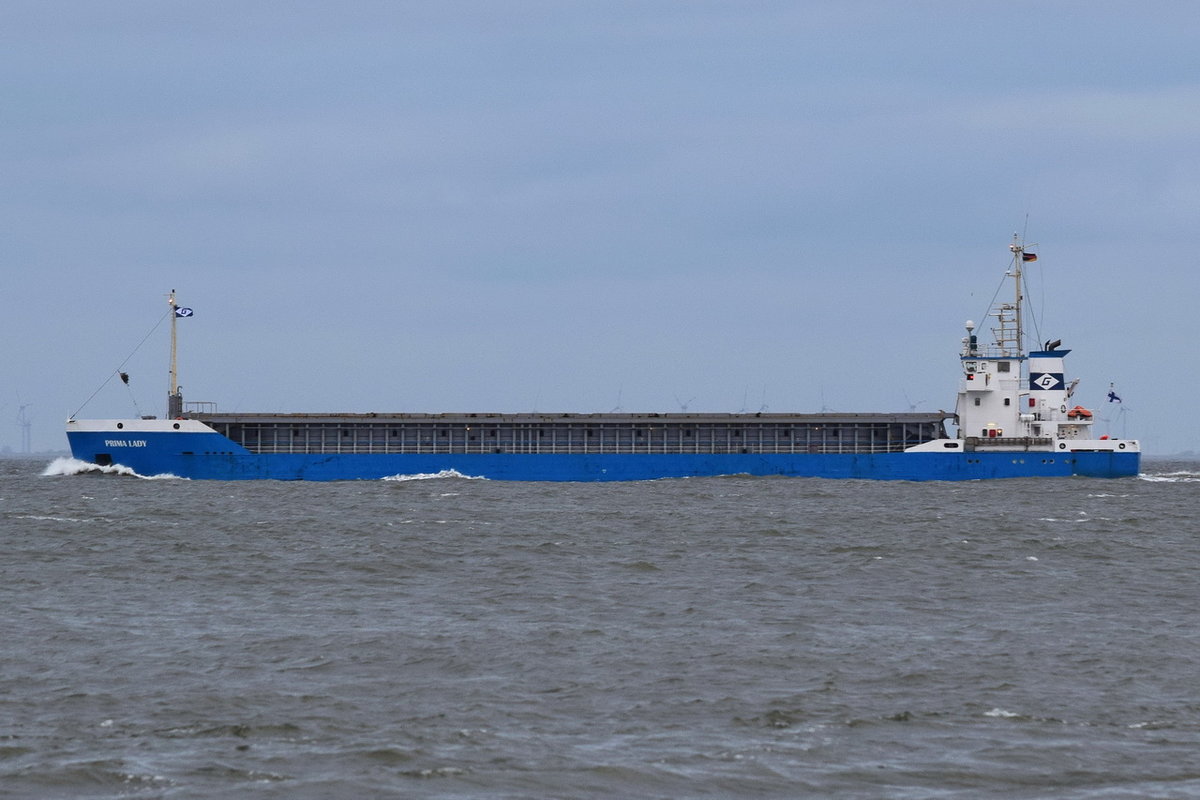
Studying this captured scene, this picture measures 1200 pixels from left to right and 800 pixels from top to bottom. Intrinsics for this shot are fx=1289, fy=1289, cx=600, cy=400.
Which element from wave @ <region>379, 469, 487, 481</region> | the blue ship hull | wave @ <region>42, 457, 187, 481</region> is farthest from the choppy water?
wave @ <region>379, 469, 487, 481</region>

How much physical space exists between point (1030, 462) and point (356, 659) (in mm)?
61322

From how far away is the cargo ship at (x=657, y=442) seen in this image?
76.8 metres

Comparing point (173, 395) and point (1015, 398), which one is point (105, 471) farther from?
point (1015, 398)

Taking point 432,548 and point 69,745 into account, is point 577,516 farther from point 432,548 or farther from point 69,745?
point 69,745

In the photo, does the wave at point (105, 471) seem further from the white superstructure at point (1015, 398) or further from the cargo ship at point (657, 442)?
the white superstructure at point (1015, 398)

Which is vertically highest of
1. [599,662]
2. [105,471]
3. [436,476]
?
[105,471]

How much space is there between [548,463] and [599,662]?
2215 inches

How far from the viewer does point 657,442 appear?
8275cm

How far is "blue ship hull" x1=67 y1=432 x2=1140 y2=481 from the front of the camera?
76.7 metres

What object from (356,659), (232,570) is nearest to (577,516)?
(232,570)

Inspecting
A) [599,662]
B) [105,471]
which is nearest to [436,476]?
[105,471]

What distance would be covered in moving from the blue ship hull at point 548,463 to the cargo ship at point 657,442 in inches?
3.0

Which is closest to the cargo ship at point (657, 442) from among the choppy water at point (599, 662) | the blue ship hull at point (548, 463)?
the blue ship hull at point (548, 463)

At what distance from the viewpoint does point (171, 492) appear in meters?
67.1
